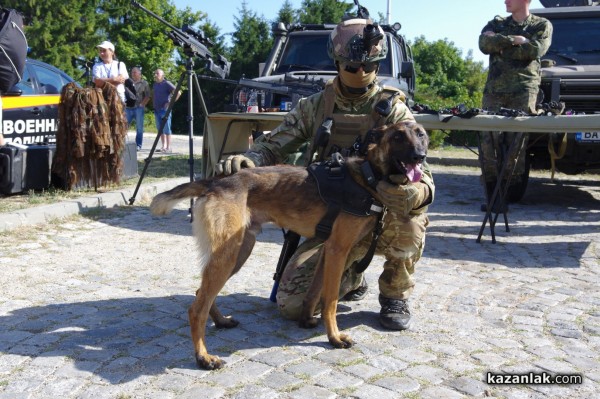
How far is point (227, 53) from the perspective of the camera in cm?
2697

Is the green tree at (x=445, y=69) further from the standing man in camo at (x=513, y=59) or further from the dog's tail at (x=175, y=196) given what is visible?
the dog's tail at (x=175, y=196)

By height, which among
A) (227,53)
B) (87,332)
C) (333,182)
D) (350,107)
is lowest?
(87,332)

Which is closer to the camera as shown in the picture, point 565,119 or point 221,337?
point 221,337

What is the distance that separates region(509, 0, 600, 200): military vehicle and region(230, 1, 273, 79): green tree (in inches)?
681

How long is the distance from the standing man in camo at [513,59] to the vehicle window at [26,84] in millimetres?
6288

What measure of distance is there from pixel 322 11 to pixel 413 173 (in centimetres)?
2482

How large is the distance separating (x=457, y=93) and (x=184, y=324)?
29.8 meters

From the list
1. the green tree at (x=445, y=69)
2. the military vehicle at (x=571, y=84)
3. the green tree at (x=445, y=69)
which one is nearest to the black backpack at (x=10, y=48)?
the military vehicle at (x=571, y=84)

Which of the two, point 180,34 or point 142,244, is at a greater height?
point 180,34

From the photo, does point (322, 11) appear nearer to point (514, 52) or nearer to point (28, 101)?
point (28, 101)

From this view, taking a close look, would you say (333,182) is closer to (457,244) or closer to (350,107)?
(350,107)

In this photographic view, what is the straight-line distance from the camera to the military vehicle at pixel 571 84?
7.96m

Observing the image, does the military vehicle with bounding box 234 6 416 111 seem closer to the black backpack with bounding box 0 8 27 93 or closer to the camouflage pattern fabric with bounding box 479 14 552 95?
the camouflage pattern fabric with bounding box 479 14 552 95

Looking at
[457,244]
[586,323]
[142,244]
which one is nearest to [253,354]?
[586,323]
